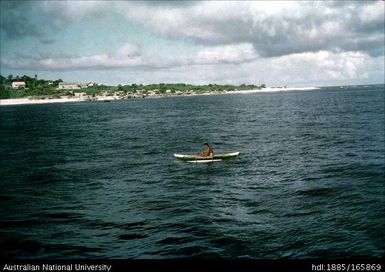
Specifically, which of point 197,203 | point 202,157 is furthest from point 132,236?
point 202,157

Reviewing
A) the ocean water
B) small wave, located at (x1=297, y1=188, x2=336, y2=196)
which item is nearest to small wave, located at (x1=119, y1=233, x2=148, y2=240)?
the ocean water

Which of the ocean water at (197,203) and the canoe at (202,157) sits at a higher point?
the canoe at (202,157)

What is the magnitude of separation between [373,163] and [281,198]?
14919 mm

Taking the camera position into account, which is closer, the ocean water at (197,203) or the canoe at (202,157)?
the ocean water at (197,203)

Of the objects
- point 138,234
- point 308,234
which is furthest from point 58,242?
point 308,234

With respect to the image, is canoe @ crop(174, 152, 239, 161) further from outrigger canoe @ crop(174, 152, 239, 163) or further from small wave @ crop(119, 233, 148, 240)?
small wave @ crop(119, 233, 148, 240)

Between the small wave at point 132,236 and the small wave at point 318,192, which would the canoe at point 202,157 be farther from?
the small wave at point 132,236

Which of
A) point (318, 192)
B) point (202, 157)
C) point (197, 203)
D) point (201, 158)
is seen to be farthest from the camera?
point (201, 158)

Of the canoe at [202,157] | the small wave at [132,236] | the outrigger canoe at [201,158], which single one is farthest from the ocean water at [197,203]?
the outrigger canoe at [201,158]

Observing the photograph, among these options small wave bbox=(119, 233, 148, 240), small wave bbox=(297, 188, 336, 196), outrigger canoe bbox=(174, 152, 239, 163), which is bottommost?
small wave bbox=(119, 233, 148, 240)

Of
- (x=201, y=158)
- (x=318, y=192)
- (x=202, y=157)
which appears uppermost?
(x=202, y=157)

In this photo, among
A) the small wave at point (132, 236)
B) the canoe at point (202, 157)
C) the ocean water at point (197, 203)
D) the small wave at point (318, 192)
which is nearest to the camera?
the ocean water at point (197, 203)

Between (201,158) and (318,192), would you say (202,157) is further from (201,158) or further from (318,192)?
(318,192)

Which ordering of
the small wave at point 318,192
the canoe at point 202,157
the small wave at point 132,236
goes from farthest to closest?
the canoe at point 202,157 → the small wave at point 318,192 → the small wave at point 132,236
